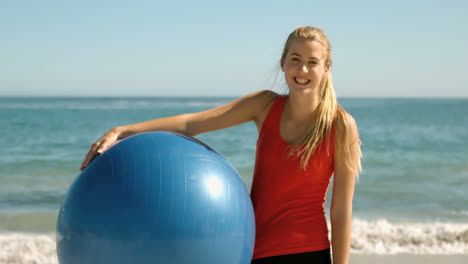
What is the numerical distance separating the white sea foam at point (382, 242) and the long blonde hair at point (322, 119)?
358 centimetres

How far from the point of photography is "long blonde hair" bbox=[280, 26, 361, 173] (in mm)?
2697

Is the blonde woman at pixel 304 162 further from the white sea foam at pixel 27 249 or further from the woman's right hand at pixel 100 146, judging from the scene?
the white sea foam at pixel 27 249

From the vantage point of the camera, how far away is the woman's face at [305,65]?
9.03 feet

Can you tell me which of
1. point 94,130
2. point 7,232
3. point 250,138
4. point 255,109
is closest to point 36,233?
point 7,232

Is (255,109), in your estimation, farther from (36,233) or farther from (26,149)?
(26,149)

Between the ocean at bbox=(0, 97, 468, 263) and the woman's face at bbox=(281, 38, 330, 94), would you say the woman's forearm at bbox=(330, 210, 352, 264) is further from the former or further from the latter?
the ocean at bbox=(0, 97, 468, 263)

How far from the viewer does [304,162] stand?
8.85ft

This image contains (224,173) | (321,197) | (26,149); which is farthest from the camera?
(26,149)

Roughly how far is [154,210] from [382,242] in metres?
4.86

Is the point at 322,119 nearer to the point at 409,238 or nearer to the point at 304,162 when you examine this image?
the point at 304,162

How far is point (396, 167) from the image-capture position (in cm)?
1302

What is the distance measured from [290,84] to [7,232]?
5.90 meters

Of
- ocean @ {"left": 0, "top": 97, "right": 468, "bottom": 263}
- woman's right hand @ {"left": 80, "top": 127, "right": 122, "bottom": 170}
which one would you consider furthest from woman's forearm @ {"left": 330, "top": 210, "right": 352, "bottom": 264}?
ocean @ {"left": 0, "top": 97, "right": 468, "bottom": 263}

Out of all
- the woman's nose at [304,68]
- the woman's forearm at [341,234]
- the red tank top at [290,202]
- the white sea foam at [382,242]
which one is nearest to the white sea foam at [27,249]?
the white sea foam at [382,242]
